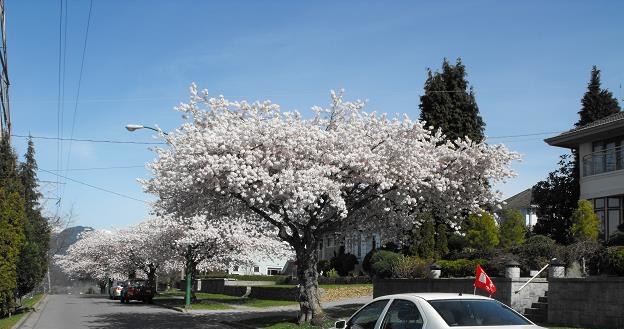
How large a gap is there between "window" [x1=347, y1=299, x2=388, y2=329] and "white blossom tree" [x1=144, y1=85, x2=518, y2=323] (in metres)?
7.93

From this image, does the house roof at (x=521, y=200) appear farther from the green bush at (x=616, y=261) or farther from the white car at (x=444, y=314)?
the white car at (x=444, y=314)

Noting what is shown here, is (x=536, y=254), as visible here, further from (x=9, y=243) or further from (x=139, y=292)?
(x=139, y=292)

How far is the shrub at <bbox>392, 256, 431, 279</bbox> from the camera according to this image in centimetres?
2377

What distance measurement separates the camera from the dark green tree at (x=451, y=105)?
37781 millimetres

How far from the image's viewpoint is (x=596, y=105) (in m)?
41.2

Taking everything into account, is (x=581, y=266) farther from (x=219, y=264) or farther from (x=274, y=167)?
(x=219, y=264)

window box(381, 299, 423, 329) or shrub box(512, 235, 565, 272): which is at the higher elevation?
shrub box(512, 235, 565, 272)

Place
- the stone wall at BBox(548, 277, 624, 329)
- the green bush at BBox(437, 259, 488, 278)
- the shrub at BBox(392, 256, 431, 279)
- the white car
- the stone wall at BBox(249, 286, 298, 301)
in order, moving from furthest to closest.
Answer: the stone wall at BBox(249, 286, 298, 301) < the shrub at BBox(392, 256, 431, 279) < the green bush at BBox(437, 259, 488, 278) < the stone wall at BBox(548, 277, 624, 329) < the white car

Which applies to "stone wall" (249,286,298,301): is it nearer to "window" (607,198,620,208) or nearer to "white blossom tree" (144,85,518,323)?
"white blossom tree" (144,85,518,323)

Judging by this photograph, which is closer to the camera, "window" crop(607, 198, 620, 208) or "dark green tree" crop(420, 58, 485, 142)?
"window" crop(607, 198, 620, 208)

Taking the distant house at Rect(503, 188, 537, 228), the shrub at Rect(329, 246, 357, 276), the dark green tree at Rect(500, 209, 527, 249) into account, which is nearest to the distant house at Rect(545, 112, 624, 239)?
the dark green tree at Rect(500, 209, 527, 249)

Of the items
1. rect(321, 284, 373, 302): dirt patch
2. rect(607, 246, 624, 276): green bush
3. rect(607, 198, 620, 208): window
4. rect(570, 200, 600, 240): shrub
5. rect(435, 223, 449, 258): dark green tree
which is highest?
rect(607, 198, 620, 208): window

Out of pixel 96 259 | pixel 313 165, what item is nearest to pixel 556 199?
pixel 313 165

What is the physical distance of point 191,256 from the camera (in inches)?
1452
